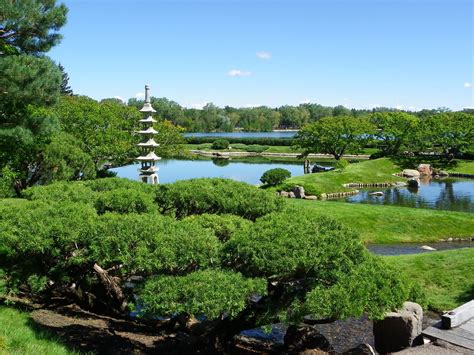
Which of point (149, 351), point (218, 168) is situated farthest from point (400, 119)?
point (149, 351)

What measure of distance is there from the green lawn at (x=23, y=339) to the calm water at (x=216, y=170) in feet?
117

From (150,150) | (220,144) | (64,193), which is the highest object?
(220,144)

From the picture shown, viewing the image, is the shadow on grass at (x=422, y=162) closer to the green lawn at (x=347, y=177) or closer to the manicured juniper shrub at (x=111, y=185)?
the green lawn at (x=347, y=177)

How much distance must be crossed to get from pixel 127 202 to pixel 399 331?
21.6ft

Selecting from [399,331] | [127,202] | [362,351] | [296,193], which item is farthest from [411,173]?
[127,202]

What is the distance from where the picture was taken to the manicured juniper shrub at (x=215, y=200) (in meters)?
10.1

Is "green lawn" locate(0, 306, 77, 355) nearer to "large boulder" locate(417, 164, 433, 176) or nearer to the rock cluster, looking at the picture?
the rock cluster

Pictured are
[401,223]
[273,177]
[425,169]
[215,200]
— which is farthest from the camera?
[425,169]

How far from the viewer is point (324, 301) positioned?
682 centimetres

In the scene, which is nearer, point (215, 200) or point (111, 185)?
point (215, 200)

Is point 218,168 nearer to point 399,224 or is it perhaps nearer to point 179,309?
point 399,224

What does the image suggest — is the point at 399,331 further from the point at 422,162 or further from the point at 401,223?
the point at 422,162

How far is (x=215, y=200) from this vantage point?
33.5 ft

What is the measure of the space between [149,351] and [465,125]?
50.9 metres
